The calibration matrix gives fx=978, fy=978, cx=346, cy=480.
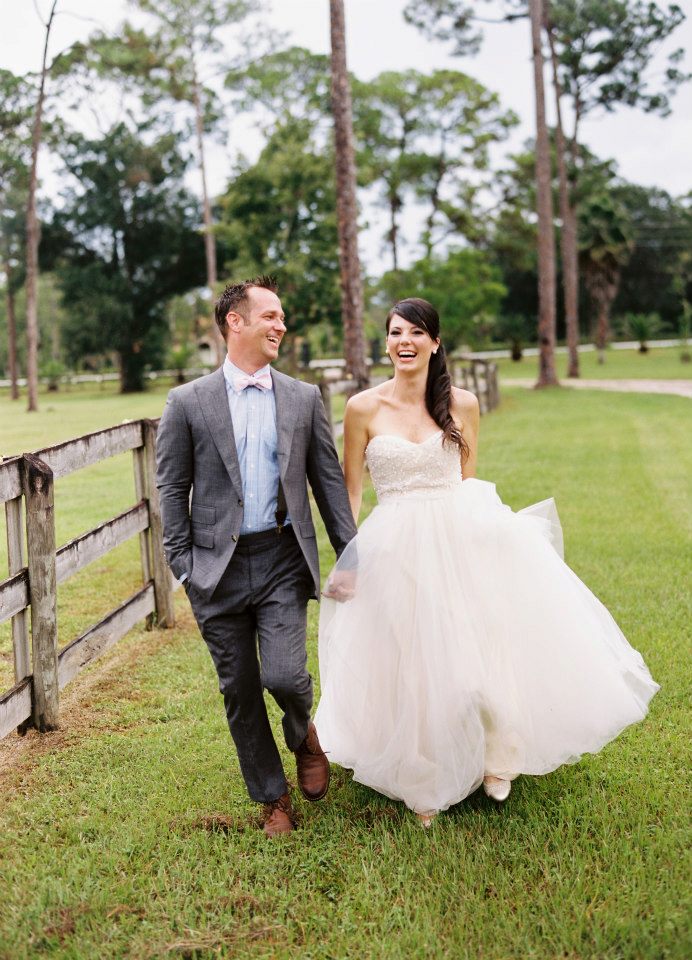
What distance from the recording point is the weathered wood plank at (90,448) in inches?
189

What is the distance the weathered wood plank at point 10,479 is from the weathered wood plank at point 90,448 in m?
0.21

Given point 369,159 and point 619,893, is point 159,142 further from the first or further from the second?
point 619,893

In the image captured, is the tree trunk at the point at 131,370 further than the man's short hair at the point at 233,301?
Yes

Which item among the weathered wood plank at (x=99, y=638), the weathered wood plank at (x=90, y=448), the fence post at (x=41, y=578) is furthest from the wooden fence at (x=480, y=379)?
the fence post at (x=41, y=578)

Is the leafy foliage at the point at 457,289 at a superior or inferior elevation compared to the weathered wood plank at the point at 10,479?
superior

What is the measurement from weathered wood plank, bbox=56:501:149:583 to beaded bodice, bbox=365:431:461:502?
180 cm

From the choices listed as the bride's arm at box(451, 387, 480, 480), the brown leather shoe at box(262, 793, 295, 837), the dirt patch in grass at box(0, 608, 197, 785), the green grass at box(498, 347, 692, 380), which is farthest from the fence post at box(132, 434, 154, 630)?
the green grass at box(498, 347, 692, 380)

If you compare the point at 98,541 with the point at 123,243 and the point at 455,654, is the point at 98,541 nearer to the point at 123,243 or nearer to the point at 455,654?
the point at 455,654

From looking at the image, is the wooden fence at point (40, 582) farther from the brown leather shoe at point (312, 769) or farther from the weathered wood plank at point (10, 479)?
the brown leather shoe at point (312, 769)

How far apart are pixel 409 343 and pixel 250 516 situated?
98 cm

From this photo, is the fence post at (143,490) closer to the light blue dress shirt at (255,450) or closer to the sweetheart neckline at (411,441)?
the sweetheart neckline at (411,441)

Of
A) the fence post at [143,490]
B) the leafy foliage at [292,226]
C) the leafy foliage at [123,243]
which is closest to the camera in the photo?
the fence post at [143,490]

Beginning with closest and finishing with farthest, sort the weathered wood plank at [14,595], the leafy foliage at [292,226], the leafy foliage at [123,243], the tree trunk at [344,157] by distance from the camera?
1. the weathered wood plank at [14,595]
2. the tree trunk at [344,157]
3. the leafy foliage at [292,226]
4. the leafy foliage at [123,243]

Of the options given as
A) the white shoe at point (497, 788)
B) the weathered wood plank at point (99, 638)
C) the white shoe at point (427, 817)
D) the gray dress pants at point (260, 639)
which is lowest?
the white shoe at point (427, 817)
